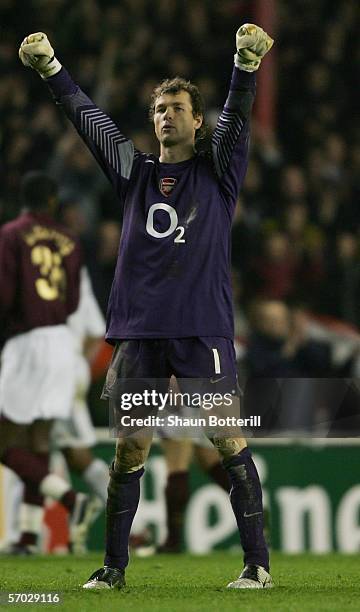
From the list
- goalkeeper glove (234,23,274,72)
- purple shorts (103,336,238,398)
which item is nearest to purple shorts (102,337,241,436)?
purple shorts (103,336,238,398)

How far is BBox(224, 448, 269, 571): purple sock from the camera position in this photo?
514 cm

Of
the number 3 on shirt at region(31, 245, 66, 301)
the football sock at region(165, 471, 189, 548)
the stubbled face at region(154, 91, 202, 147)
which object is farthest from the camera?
the number 3 on shirt at region(31, 245, 66, 301)

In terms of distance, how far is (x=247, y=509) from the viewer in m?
5.15

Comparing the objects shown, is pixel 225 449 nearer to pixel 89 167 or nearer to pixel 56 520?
pixel 56 520

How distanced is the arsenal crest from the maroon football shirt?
270 centimetres

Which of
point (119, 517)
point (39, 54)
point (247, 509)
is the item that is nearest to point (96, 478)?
point (119, 517)

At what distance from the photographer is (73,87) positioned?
17.7 feet

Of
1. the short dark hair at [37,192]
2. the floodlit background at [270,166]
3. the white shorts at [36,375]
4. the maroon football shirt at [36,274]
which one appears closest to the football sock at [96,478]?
the white shorts at [36,375]

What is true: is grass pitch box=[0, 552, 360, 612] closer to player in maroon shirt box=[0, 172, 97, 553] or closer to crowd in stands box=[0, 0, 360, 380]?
player in maroon shirt box=[0, 172, 97, 553]

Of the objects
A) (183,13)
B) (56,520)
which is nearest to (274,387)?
(56,520)

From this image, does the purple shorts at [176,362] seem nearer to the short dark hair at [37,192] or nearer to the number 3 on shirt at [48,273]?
the number 3 on shirt at [48,273]

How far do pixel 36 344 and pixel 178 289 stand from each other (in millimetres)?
3044

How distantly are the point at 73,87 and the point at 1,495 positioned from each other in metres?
3.84

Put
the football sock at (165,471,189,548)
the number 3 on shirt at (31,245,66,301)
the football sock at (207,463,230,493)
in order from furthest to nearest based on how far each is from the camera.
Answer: the number 3 on shirt at (31,245,66,301), the football sock at (165,471,189,548), the football sock at (207,463,230,493)
